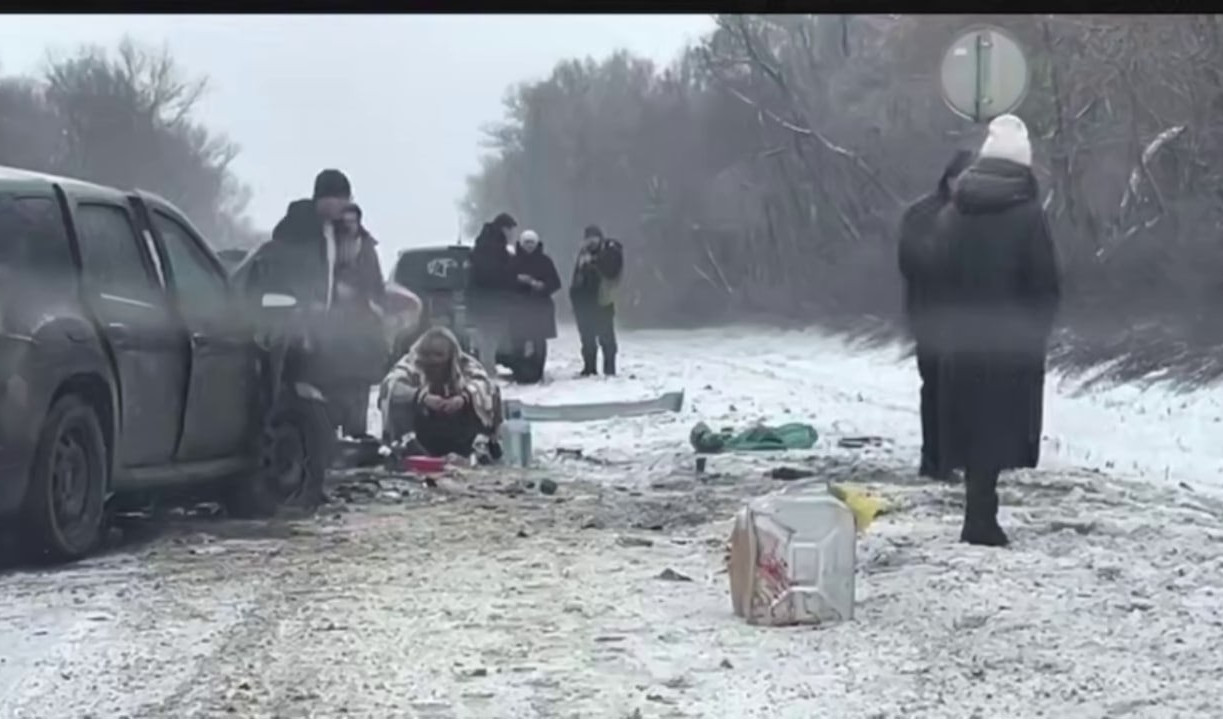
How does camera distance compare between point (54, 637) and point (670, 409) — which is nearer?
point (54, 637)

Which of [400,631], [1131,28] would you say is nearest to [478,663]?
[400,631]

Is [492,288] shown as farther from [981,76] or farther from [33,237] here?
[981,76]

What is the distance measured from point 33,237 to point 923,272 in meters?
1.36

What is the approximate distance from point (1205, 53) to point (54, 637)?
6.19ft

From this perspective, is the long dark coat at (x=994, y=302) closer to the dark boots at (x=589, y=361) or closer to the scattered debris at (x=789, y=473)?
the scattered debris at (x=789, y=473)

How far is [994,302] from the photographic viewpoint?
3.85 metres

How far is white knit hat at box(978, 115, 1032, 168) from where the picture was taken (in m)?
3.69

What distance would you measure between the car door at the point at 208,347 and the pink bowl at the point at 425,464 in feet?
0.89

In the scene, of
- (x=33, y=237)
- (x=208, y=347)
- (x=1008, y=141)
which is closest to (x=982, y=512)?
(x=1008, y=141)

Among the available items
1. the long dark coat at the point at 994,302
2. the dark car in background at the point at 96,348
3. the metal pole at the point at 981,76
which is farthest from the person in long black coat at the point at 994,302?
the dark car in background at the point at 96,348

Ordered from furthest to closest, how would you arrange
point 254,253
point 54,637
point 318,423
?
point 318,423
point 254,253
point 54,637

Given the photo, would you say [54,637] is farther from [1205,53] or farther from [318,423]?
[1205,53]

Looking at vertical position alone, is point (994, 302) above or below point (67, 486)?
above

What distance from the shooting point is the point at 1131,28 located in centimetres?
362
